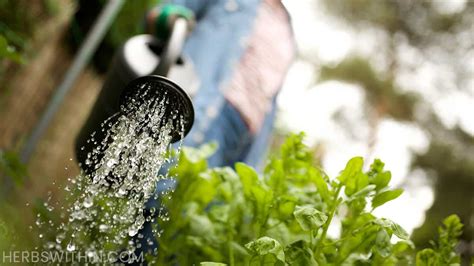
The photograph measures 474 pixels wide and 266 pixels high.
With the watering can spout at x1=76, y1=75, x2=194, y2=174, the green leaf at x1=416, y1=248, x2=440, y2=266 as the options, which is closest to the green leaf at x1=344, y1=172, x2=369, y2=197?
the green leaf at x1=416, y1=248, x2=440, y2=266

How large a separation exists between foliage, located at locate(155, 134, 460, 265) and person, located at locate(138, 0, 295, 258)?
2.66 feet

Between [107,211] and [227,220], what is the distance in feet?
0.65

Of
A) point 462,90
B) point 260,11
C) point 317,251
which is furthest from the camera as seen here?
point 462,90

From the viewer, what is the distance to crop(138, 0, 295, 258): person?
181 centimetres

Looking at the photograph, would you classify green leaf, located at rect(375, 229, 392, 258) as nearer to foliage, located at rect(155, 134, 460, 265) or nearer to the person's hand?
foliage, located at rect(155, 134, 460, 265)

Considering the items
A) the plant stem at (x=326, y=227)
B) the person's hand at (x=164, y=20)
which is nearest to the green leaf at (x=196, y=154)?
the plant stem at (x=326, y=227)

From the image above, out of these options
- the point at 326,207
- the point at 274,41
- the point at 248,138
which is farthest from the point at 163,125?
the point at 274,41

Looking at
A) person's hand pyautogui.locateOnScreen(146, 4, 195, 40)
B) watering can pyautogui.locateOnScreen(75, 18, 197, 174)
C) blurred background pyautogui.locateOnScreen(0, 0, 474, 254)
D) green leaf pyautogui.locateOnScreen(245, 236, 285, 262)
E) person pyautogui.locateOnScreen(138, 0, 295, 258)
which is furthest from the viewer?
blurred background pyautogui.locateOnScreen(0, 0, 474, 254)

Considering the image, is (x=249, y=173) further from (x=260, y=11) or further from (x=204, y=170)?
(x=260, y=11)

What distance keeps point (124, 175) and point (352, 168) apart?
13.7 inches

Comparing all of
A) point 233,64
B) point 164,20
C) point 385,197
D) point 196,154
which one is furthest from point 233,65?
point 385,197

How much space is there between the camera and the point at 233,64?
6.66 feet

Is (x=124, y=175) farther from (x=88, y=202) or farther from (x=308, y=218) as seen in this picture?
(x=308, y=218)

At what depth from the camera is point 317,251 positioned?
0.67m
